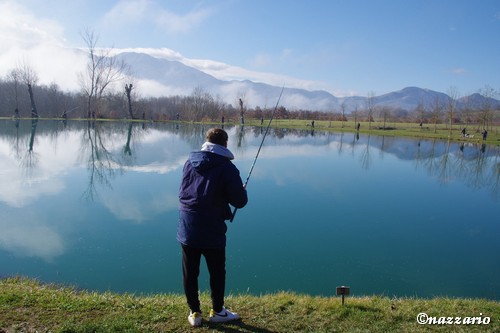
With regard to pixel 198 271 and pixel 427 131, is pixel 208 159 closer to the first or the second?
pixel 198 271

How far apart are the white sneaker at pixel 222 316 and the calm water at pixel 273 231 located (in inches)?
64.2

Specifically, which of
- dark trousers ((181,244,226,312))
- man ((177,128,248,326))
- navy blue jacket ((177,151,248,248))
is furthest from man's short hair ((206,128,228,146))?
dark trousers ((181,244,226,312))

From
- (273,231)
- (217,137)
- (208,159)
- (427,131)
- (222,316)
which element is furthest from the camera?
(427,131)

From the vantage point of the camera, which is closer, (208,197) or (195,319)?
(208,197)

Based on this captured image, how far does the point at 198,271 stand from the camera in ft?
10.7

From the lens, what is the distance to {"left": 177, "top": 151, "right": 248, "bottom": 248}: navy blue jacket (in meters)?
3.00

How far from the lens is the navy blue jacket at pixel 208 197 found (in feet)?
9.84

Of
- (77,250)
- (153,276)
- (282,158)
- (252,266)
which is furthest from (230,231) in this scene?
(282,158)

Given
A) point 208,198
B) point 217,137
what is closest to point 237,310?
point 208,198

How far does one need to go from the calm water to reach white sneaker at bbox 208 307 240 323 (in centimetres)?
163

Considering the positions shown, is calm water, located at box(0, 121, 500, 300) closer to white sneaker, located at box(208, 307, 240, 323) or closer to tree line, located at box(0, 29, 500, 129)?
white sneaker, located at box(208, 307, 240, 323)

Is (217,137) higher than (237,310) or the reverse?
higher

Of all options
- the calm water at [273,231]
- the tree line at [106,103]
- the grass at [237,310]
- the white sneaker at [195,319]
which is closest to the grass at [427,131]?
the tree line at [106,103]

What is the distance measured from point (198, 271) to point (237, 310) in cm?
75
